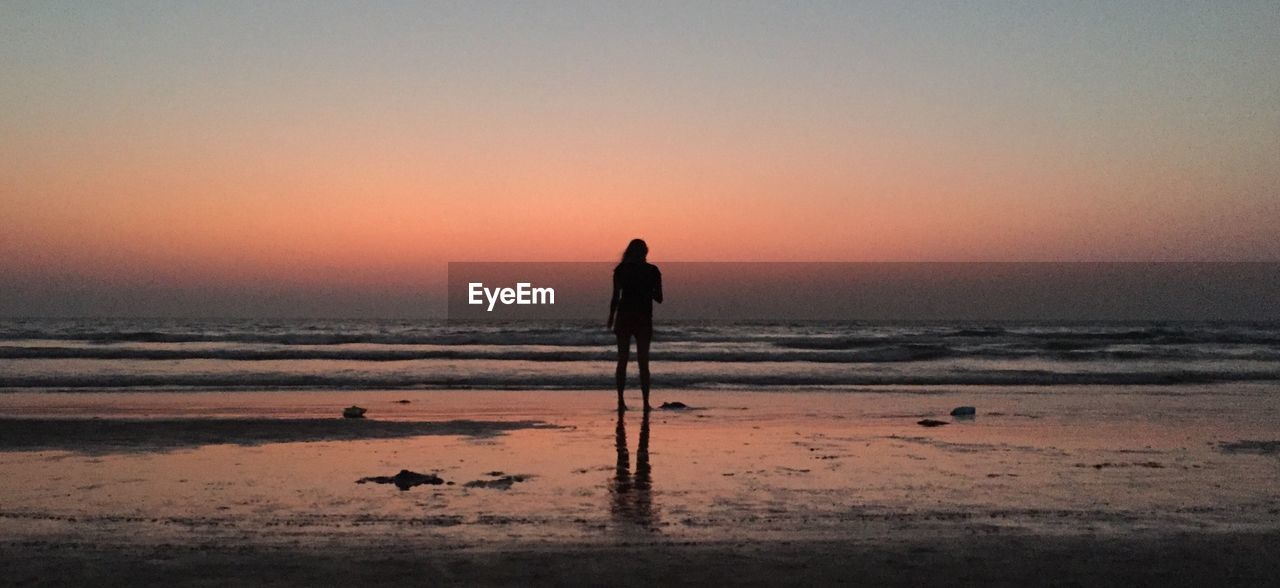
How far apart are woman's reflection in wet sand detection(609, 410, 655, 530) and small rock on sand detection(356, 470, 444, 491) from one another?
110cm

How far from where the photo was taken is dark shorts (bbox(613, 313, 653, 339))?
1143cm

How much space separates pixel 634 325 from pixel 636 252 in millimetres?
831

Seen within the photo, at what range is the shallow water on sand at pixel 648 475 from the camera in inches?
193

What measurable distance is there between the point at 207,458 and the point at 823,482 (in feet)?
14.2

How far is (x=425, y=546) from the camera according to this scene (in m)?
4.39

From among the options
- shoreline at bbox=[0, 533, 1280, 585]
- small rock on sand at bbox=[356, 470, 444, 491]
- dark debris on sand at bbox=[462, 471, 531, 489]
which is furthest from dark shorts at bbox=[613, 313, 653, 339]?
shoreline at bbox=[0, 533, 1280, 585]

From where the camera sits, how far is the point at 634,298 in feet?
37.8

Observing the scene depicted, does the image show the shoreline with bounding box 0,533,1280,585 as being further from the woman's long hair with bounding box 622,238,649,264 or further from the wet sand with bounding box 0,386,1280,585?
the woman's long hair with bounding box 622,238,649,264

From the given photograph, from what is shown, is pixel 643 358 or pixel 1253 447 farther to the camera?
pixel 643 358

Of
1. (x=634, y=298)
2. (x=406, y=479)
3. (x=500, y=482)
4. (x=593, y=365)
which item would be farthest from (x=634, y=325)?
(x=593, y=365)

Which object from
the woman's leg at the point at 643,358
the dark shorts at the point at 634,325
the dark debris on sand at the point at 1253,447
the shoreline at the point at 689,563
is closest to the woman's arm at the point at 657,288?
the dark shorts at the point at 634,325

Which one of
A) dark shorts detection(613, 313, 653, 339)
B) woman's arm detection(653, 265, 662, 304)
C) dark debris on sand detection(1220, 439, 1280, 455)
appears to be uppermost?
woman's arm detection(653, 265, 662, 304)

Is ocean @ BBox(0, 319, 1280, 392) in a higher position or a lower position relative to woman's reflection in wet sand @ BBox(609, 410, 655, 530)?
lower

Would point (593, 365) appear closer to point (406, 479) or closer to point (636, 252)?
point (636, 252)
